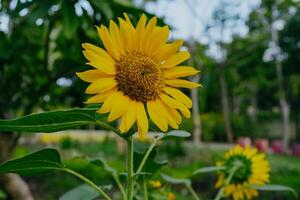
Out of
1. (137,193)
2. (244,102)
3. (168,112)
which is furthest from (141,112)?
(244,102)

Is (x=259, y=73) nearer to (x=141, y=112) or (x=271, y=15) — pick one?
(x=271, y=15)

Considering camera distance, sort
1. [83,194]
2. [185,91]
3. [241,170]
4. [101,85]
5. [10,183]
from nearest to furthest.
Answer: [101,85] → [83,194] → [241,170] → [10,183] → [185,91]

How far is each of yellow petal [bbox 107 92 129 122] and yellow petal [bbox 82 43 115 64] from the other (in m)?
0.04

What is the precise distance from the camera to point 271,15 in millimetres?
10938

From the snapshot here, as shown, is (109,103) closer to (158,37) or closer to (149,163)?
(158,37)

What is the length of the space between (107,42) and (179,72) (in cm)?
10

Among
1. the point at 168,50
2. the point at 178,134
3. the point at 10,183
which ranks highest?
the point at 168,50

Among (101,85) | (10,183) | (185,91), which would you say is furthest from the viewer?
(185,91)

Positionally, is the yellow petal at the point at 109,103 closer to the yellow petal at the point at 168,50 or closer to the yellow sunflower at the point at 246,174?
the yellow petal at the point at 168,50

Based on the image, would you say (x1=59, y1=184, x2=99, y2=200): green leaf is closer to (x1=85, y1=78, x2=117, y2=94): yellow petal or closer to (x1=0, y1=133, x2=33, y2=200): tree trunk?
(x1=85, y1=78, x2=117, y2=94): yellow petal

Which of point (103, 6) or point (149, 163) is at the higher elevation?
point (103, 6)

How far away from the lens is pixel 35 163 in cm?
64

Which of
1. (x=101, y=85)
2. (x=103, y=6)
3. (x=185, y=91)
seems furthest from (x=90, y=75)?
(x=185, y=91)

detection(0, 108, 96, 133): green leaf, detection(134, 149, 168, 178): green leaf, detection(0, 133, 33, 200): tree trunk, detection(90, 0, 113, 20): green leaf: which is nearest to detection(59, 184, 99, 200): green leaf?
detection(134, 149, 168, 178): green leaf
